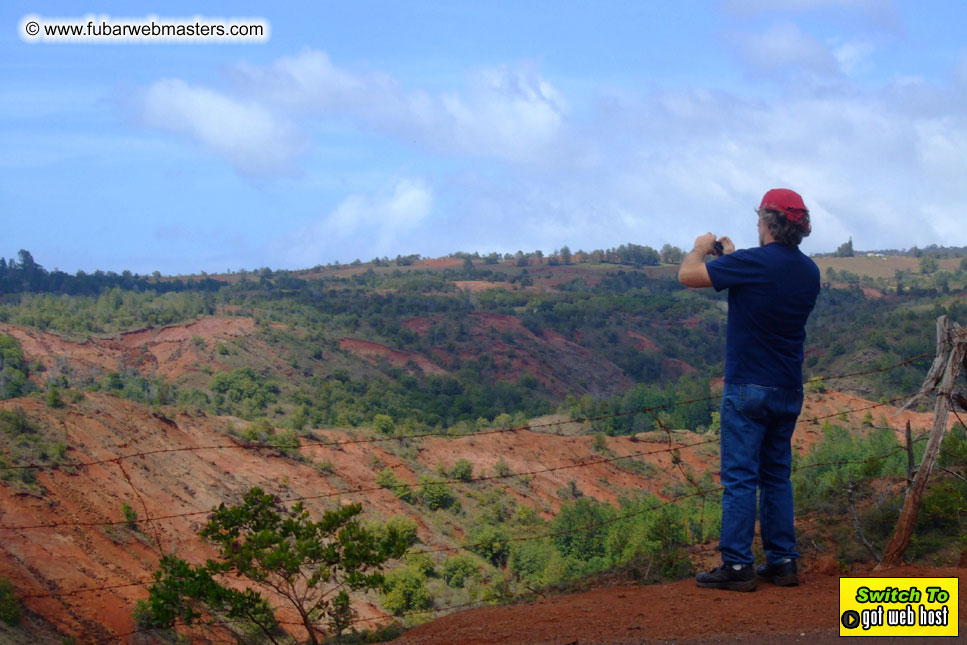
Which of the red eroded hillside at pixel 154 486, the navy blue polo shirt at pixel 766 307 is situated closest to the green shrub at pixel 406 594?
the red eroded hillside at pixel 154 486

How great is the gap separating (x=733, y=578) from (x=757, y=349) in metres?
1.30

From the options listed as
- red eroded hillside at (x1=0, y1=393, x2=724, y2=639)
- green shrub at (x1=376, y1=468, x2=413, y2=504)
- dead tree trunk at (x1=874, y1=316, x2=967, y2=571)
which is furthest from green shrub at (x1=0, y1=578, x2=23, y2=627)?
green shrub at (x1=376, y1=468, x2=413, y2=504)

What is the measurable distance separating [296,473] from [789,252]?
15.3 m

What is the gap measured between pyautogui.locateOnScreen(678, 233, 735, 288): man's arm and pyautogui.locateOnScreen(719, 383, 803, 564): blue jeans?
0.62 metres

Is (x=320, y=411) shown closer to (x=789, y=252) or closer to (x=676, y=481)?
(x=676, y=481)

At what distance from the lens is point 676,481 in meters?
21.9

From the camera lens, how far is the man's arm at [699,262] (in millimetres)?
4863

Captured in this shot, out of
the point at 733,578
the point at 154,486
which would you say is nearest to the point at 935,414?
the point at 733,578

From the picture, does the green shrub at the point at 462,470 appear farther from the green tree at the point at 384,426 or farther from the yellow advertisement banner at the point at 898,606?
the yellow advertisement banner at the point at 898,606

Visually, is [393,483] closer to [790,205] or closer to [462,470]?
[462,470]

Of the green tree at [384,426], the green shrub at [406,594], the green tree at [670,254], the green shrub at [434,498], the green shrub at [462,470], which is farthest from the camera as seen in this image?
the green tree at [670,254]

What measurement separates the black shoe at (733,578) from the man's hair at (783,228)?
1.84 meters

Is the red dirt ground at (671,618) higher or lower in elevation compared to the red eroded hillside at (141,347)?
lower

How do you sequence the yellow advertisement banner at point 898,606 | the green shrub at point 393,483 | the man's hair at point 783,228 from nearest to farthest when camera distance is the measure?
the yellow advertisement banner at point 898,606, the man's hair at point 783,228, the green shrub at point 393,483
